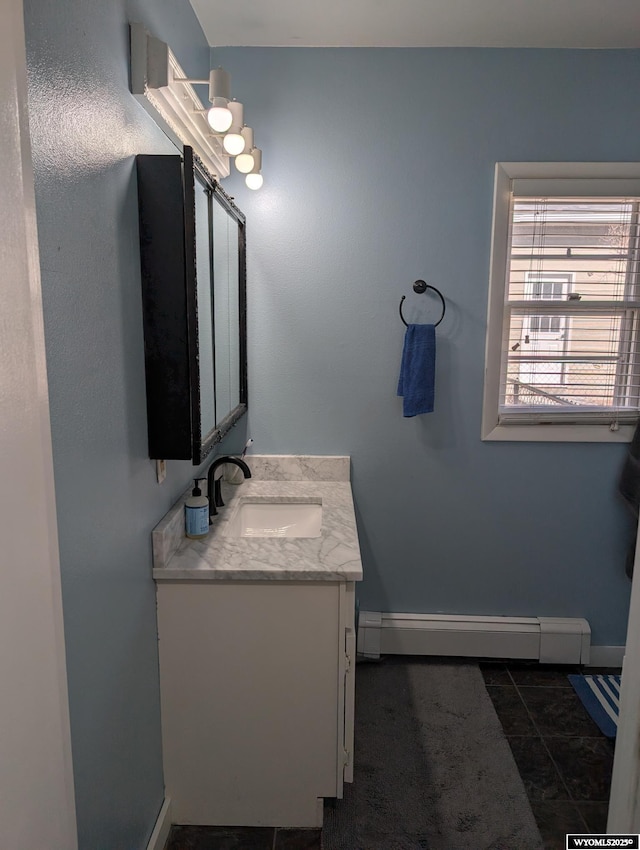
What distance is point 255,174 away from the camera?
2.20 metres

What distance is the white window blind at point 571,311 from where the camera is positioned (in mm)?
2432

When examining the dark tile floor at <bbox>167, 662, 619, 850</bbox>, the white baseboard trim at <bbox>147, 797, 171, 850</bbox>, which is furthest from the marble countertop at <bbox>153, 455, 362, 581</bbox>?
the dark tile floor at <bbox>167, 662, 619, 850</bbox>

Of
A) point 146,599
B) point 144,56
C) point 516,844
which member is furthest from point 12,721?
Result: point 516,844

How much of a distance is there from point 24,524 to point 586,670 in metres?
2.62

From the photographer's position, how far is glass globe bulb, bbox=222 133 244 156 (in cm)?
181

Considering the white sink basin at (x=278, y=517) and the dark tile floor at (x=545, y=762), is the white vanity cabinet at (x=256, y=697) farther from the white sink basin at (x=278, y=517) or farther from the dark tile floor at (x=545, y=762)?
the white sink basin at (x=278, y=517)

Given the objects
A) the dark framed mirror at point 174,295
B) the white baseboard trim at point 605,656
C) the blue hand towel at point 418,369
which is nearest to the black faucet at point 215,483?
the dark framed mirror at point 174,295

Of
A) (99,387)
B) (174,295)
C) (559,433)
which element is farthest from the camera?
(559,433)

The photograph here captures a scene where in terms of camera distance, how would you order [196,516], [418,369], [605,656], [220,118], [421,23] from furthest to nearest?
1. [605,656]
2. [418,369]
3. [421,23]
4. [196,516]
5. [220,118]

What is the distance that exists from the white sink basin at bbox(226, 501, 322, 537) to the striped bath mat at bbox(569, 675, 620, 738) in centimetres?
132

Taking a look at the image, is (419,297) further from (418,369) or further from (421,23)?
(421,23)

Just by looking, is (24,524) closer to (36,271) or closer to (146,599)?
(36,271)

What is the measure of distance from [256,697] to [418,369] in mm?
1377

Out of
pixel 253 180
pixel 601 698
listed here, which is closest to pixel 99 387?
pixel 253 180
